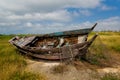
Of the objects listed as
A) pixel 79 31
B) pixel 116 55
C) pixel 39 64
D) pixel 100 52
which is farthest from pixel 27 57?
pixel 116 55

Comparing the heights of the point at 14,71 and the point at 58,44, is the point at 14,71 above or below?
below

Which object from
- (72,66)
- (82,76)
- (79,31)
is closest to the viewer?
(82,76)

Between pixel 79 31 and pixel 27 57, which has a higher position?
pixel 79 31

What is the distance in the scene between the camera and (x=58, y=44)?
1877 centimetres

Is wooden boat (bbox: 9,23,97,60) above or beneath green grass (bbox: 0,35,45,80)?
above

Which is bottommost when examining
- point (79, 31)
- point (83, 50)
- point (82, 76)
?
point (82, 76)

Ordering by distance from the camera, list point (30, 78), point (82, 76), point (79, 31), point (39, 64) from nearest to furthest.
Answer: point (30, 78)
point (82, 76)
point (39, 64)
point (79, 31)

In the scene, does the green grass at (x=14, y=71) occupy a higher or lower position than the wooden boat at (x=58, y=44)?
lower

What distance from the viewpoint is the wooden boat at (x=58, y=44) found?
1633 centimetres

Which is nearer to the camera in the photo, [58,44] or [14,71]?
[14,71]

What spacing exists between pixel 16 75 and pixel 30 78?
797 millimetres

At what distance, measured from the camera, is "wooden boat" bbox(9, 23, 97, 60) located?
16328 mm

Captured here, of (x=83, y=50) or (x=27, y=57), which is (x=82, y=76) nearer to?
(x=83, y=50)

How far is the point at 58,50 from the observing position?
16.7m
